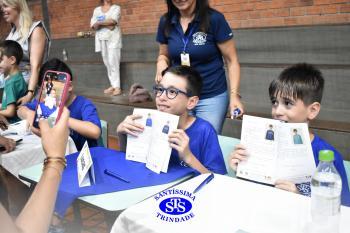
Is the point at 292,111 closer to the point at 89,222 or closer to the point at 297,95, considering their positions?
the point at 297,95

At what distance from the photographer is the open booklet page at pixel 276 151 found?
1374mm

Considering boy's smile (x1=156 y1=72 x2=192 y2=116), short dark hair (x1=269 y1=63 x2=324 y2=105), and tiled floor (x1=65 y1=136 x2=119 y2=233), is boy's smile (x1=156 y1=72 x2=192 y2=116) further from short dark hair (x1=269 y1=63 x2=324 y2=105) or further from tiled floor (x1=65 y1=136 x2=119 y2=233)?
tiled floor (x1=65 y1=136 x2=119 y2=233)

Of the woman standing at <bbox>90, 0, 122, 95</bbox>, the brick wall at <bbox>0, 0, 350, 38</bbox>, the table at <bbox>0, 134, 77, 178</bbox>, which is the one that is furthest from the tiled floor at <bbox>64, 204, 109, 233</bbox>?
the woman standing at <bbox>90, 0, 122, 95</bbox>

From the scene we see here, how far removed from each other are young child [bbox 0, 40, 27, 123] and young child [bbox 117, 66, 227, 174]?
158 cm

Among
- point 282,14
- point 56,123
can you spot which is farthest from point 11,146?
point 282,14

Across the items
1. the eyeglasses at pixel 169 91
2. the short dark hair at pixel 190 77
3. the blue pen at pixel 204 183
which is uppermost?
the short dark hair at pixel 190 77

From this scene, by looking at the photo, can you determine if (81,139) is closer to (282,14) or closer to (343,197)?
(343,197)

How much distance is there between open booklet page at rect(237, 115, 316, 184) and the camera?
137cm

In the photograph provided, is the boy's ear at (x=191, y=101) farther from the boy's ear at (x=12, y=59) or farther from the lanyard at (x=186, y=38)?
the boy's ear at (x=12, y=59)

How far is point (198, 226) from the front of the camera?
114 cm

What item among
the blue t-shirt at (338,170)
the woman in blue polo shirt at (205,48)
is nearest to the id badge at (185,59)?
the woman in blue polo shirt at (205,48)

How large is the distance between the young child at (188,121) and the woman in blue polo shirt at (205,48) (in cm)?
26

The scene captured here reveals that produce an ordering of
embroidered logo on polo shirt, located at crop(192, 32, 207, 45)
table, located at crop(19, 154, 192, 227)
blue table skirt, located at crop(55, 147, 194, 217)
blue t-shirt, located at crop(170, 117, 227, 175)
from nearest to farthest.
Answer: table, located at crop(19, 154, 192, 227), blue table skirt, located at crop(55, 147, 194, 217), blue t-shirt, located at crop(170, 117, 227, 175), embroidered logo on polo shirt, located at crop(192, 32, 207, 45)

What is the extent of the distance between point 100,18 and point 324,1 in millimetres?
3364
